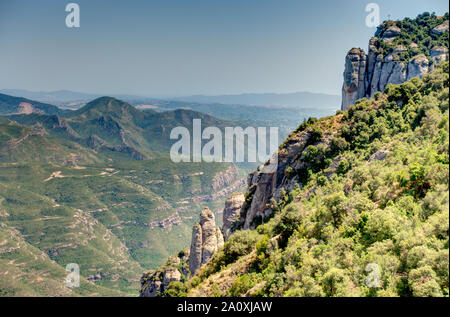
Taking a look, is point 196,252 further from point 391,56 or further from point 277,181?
point 391,56

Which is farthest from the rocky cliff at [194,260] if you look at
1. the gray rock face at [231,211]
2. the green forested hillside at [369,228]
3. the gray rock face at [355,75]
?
the gray rock face at [355,75]

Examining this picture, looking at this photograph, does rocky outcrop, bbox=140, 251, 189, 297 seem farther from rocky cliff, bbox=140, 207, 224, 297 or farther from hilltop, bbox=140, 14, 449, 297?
hilltop, bbox=140, 14, 449, 297

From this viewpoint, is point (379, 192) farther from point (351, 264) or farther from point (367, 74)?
point (367, 74)

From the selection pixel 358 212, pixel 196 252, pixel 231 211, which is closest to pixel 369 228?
pixel 358 212

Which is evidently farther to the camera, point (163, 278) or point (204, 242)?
point (204, 242)

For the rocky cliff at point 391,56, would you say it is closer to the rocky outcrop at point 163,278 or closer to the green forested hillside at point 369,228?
the green forested hillside at point 369,228

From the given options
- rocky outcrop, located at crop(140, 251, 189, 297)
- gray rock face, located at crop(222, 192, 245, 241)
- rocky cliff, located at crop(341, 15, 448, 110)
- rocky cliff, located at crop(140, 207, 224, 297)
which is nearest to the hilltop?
gray rock face, located at crop(222, 192, 245, 241)
